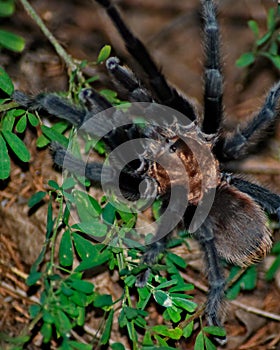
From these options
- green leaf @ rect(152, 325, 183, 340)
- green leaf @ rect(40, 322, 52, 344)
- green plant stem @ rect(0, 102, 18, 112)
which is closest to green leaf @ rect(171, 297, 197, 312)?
green leaf @ rect(152, 325, 183, 340)

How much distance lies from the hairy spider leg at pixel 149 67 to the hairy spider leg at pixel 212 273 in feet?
2.78

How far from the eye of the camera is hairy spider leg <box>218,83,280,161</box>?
387 cm

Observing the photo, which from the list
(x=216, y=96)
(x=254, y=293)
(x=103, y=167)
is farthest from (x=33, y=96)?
(x=254, y=293)

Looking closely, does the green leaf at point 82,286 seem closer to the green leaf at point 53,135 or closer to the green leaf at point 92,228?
the green leaf at point 92,228

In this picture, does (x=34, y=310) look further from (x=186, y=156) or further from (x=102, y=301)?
(x=186, y=156)

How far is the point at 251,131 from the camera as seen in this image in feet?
13.0

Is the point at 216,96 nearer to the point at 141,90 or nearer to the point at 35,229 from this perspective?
the point at 141,90

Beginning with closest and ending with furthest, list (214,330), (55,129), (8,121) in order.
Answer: (214,330) → (8,121) → (55,129)

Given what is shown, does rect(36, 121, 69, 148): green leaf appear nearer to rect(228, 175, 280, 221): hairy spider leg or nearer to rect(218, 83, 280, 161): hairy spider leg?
rect(218, 83, 280, 161): hairy spider leg

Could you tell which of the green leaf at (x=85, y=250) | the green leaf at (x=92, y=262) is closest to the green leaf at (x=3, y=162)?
the green leaf at (x=85, y=250)

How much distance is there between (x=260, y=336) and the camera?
4.22 metres

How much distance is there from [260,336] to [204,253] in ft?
2.96

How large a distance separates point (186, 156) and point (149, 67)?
673mm

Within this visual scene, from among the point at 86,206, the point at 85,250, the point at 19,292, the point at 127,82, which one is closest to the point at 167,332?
the point at 85,250
